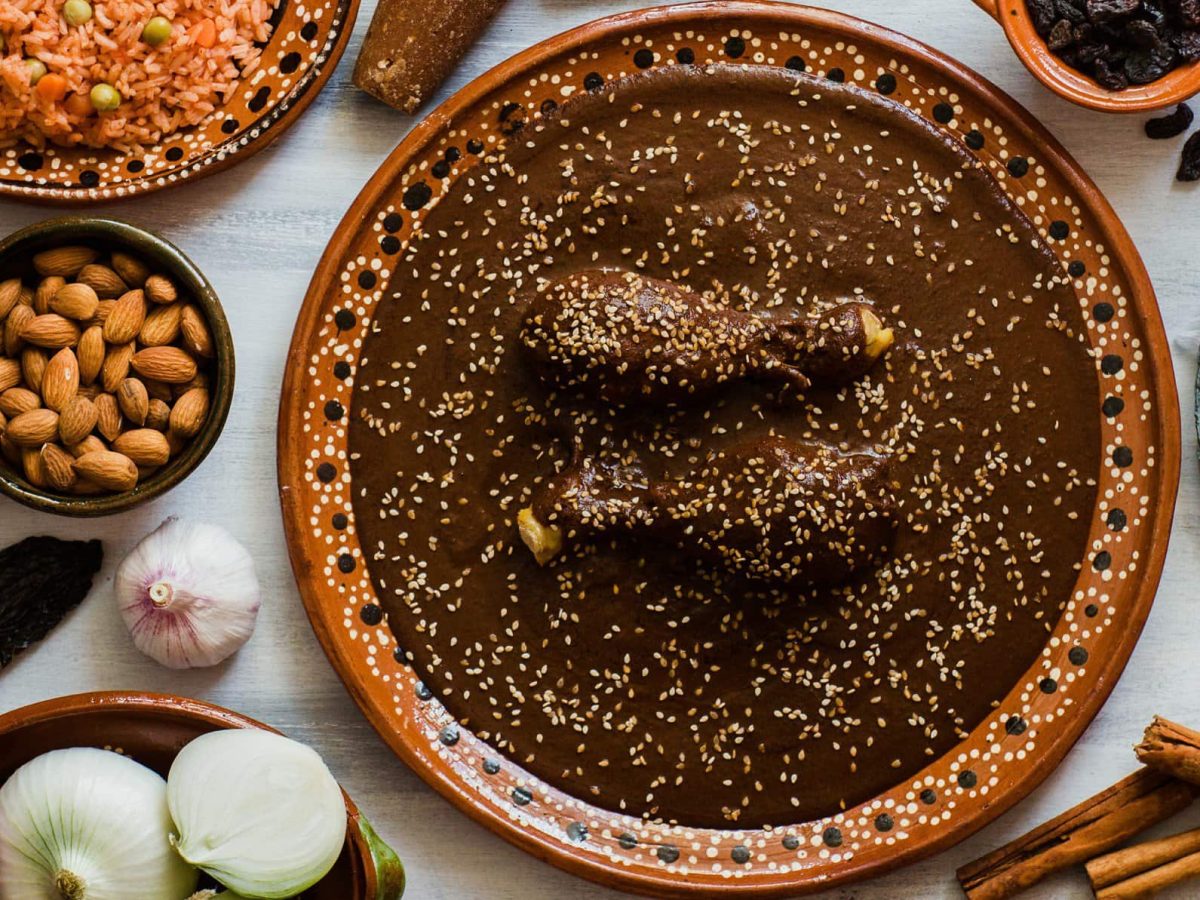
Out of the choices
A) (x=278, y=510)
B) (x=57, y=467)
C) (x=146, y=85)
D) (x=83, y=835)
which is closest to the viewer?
(x=83, y=835)

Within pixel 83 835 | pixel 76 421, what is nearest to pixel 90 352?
pixel 76 421

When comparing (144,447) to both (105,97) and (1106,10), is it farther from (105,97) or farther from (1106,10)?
(1106,10)

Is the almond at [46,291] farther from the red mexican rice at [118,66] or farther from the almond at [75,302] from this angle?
the red mexican rice at [118,66]

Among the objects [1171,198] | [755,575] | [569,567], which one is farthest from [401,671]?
[1171,198]

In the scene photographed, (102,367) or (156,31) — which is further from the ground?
(156,31)

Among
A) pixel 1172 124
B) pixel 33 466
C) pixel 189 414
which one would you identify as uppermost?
pixel 1172 124

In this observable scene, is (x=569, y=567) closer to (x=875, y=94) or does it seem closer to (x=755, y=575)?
(x=755, y=575)

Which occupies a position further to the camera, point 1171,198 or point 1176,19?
point 1171,198
